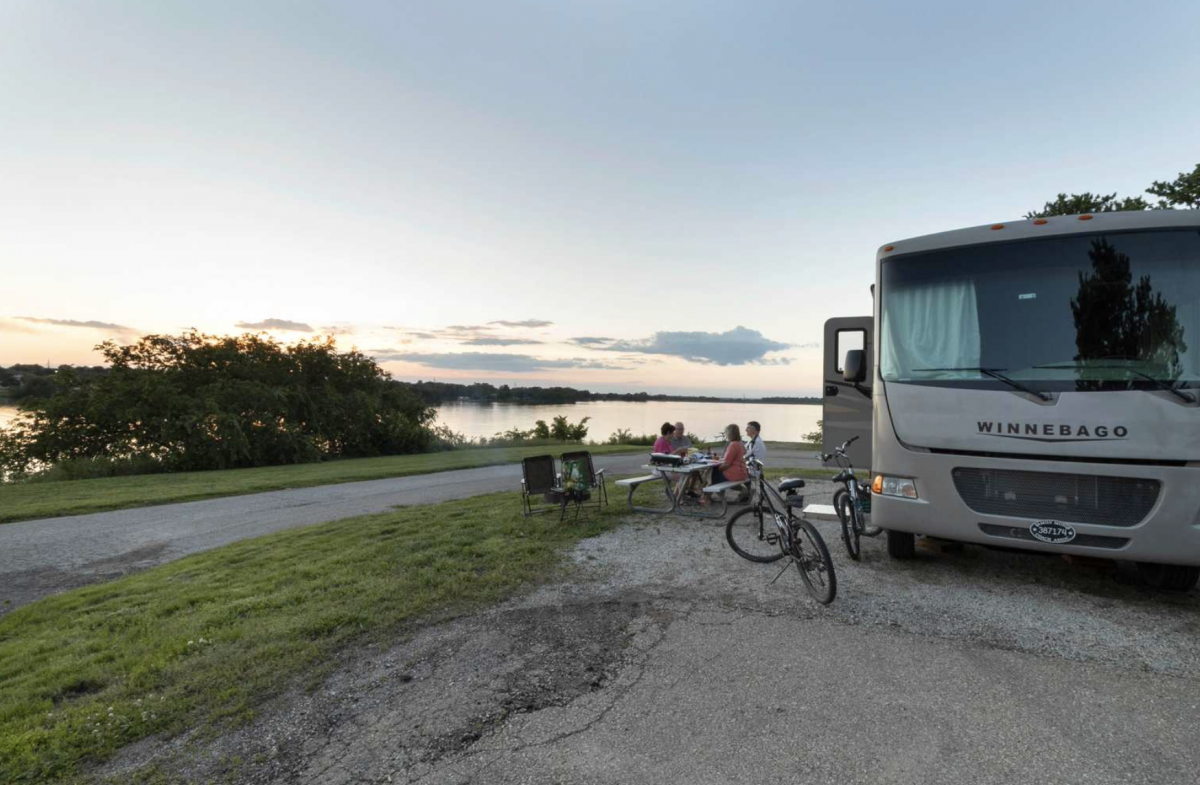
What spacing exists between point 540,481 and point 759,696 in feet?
18.3

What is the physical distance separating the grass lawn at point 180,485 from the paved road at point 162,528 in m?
0.50

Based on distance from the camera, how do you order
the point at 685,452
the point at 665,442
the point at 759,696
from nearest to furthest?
the point at 759,696 → the point at 665,442 → the point at 685,452

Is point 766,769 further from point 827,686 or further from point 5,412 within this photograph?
point 5,412

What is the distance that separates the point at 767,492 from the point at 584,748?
347 centimetres

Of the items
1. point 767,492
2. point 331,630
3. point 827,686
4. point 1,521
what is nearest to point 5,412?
point 1,521

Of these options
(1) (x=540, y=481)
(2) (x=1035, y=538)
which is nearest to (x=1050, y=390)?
(2) (x=1035, y=538)

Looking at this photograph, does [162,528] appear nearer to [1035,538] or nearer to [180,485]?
[180,485]

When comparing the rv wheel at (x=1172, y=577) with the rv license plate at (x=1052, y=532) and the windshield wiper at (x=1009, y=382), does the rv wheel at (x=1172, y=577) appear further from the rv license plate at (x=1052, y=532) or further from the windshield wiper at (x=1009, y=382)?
the windshield wiper at (x=1009, y=382)

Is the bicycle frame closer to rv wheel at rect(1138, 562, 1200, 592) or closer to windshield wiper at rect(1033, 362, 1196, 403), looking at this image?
windshield wiper at rect(1033, 362, 1196, 403)

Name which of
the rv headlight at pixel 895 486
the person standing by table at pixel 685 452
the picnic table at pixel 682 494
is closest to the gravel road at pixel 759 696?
the rv headlight at pixel 895 486

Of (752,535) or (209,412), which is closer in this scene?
(752,535)

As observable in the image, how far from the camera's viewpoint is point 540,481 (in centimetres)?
843

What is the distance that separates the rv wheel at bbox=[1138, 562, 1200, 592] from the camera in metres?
4.56

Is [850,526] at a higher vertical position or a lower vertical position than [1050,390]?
lower
